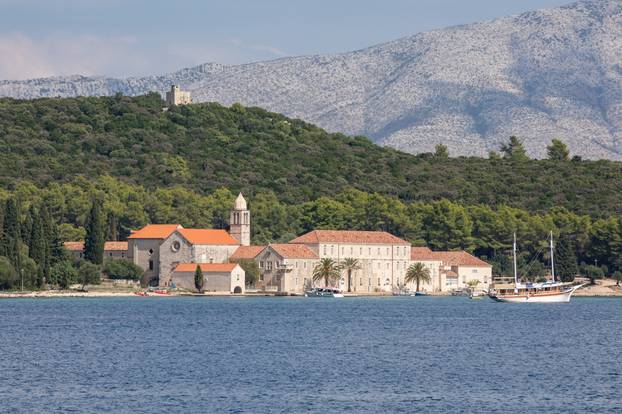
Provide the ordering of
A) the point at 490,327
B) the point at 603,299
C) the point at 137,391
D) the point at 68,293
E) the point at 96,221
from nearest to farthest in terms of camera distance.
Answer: the point at 137,391, the point at 490,327, the point at 68,293, the point at 96,221, the point at 603,299

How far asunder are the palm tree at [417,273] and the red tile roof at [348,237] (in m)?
2.78

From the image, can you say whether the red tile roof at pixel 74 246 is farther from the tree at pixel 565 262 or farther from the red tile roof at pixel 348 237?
the tree at pixel 565 262

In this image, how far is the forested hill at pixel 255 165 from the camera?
16662 cm

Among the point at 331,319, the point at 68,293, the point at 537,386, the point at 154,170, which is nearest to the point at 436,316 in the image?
the point at 331,319

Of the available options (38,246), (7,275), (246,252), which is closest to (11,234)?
(38,246)

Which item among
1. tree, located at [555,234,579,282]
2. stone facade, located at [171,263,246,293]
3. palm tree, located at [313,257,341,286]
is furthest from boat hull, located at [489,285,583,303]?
stone facade, located at [171,263,246,293]

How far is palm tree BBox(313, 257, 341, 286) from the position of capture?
13551 centimetres

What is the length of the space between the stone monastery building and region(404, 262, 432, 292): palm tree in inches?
21.5

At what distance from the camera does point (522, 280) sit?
142750 mm

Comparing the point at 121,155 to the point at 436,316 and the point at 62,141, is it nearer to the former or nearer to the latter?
the point at 62,141

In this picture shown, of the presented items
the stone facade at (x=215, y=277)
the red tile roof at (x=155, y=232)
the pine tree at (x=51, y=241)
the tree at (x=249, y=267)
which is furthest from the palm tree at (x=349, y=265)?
the pine tree at (x=51, y=241)

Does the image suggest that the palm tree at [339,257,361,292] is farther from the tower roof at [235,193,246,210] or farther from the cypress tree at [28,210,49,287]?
the cypress tree at [28,210,49,287]

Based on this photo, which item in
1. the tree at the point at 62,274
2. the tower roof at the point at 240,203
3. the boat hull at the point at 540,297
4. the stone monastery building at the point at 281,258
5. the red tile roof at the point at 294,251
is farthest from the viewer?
the tower roof at the point at 240,203

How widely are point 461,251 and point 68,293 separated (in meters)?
46.6
